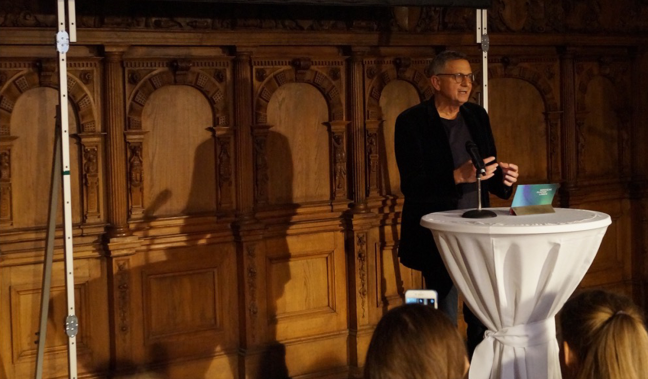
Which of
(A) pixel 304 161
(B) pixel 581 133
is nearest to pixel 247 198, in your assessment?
(A) pixel 304 161

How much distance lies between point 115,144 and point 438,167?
66.3 inches

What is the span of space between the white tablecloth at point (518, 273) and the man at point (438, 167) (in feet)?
1.34

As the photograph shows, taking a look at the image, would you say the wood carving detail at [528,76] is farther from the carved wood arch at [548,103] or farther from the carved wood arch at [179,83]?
the carved wood arch at [179,83]

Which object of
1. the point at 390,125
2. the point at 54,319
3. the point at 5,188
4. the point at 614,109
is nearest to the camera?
the point at 5,188

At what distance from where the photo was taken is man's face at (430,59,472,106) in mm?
4508

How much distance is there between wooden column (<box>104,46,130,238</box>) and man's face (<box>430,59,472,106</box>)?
1639 mm

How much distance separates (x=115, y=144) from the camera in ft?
16.6

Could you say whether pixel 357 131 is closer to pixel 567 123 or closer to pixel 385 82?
pixel 385 82

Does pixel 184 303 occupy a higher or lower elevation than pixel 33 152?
lower

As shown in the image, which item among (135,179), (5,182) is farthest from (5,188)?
(135,179)

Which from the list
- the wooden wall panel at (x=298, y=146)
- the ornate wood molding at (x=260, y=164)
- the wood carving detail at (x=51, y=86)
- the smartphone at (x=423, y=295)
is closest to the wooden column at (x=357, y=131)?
the wooden wall panel at (x=298, y=146)

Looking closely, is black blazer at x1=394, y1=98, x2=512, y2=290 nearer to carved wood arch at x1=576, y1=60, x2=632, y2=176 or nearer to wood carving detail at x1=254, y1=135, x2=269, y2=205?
wood carving detail at x1=254, y1=135, x2=269, y2=205

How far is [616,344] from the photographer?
7.39 ft

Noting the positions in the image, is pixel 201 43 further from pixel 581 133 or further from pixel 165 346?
pixel 581 133
